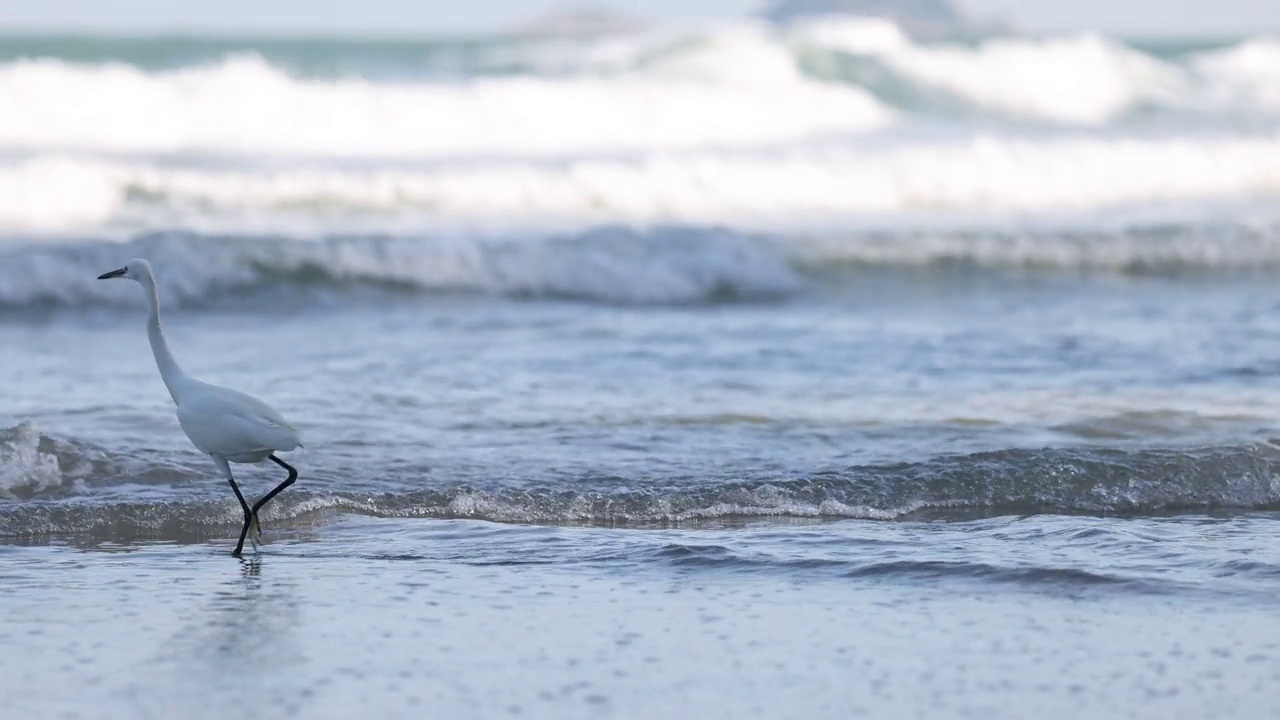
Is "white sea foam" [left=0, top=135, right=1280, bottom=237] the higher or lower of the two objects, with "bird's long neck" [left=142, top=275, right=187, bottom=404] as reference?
higher

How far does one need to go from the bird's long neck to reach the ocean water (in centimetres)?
45

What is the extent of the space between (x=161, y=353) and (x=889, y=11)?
114 ft

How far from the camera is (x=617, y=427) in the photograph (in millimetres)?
7172

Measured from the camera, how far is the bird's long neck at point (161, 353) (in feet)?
18.4

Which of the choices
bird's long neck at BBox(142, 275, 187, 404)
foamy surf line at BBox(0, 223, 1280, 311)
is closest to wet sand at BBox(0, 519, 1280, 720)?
bird's long neck at BBox(142, 275, 187, 404)

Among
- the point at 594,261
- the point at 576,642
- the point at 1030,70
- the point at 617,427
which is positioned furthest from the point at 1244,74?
the point at 576,642

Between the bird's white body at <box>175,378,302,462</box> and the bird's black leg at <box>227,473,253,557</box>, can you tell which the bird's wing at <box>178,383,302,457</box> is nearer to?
the bird's white body at <box>175,378,302,462</box>

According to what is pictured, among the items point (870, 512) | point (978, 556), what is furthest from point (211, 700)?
point (870, 512)

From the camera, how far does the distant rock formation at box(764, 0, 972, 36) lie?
38750 millimetres

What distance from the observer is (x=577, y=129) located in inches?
842

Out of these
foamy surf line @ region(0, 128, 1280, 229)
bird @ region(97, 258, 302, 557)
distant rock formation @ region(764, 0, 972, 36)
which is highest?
distant rock formation @ region(764, 0, 972, 36)

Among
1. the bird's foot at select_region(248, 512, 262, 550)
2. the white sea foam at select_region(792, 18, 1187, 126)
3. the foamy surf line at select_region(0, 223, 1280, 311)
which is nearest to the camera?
the bird's foot at select_region(248, 512, 262, 550)

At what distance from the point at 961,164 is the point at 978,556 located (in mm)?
16164

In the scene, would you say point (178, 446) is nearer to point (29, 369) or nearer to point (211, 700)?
point (29, 369)
